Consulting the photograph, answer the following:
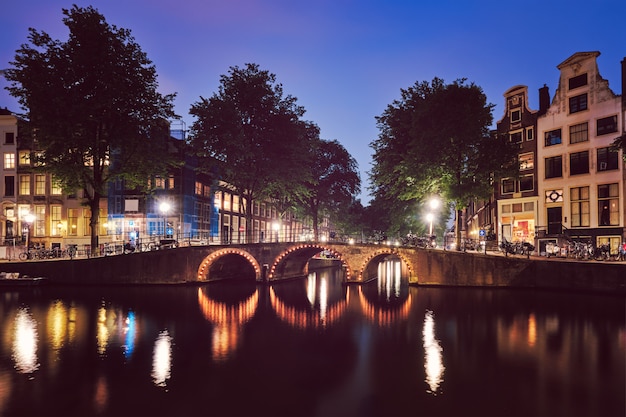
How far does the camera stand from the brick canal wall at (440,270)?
103 ft

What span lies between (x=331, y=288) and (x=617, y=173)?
26382 millimetres

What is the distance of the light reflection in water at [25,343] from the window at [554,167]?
43.3 metres

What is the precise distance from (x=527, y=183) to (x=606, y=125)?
28.5 ft

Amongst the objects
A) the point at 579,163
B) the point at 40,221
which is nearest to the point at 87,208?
the point at 40,221

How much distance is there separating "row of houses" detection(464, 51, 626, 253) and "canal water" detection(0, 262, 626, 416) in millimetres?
12329

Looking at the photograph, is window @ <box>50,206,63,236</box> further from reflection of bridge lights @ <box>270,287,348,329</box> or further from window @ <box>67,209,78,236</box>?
reflection of bridge lights @ <box>270,287,348,329</box>

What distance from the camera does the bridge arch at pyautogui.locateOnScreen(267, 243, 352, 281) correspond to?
40469mm

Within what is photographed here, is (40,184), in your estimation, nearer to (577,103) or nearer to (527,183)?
(527,183)

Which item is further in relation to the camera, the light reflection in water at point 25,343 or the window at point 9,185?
the window at point 9,185

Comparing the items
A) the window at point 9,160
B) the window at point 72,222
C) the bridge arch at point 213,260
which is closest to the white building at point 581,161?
the bridge arch at point 213,260

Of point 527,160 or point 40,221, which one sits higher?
point 527,160

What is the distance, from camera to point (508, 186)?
47594mm

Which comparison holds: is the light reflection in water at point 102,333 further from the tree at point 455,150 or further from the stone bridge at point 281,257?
the tree at point 455,150

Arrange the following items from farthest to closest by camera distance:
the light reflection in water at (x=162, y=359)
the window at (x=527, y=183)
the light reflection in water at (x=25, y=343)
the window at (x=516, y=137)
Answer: the window at (x=516, y=137)
the window at (x=527, y=183)
the light reflection in water at (x=25, y=343)
the light reflection in water at (x=162, y=359)
